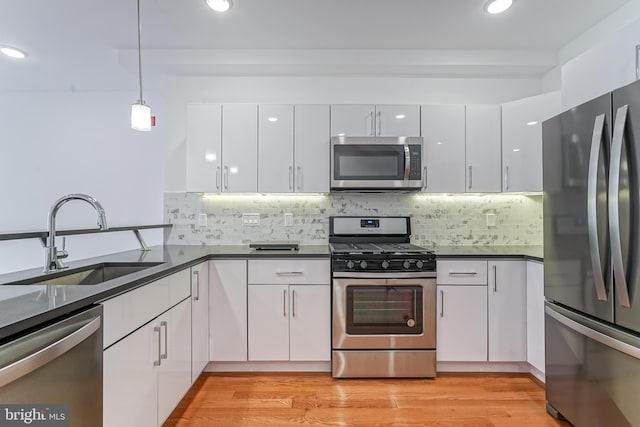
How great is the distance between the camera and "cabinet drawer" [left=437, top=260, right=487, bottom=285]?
2479 mm

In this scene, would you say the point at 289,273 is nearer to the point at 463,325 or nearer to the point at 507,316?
the point at 463,325

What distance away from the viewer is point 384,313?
2.42 m

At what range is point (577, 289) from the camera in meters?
1.71

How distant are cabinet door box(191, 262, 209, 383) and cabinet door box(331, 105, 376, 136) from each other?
4.99ft

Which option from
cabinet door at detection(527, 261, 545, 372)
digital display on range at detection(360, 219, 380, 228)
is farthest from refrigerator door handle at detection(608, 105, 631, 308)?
digital display on range at detection(360, 219, 380, 228)

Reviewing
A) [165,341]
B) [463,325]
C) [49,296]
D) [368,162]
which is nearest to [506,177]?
[368,162]

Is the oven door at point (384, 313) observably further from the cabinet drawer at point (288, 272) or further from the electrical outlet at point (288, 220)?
the electrical outlet at point (288, 220)

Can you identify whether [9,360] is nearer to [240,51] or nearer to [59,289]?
[59,289]

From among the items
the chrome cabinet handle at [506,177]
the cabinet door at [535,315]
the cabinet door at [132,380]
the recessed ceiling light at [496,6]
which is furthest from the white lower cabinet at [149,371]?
the recessed ceiling light at [496,6]

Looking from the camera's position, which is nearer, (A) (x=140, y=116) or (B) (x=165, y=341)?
(B) (x=165, y=341)

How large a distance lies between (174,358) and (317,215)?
1660 mm

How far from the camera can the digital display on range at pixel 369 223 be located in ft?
9.94

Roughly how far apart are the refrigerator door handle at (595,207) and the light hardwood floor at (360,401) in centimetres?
98

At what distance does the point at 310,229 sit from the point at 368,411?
1.55 meters
